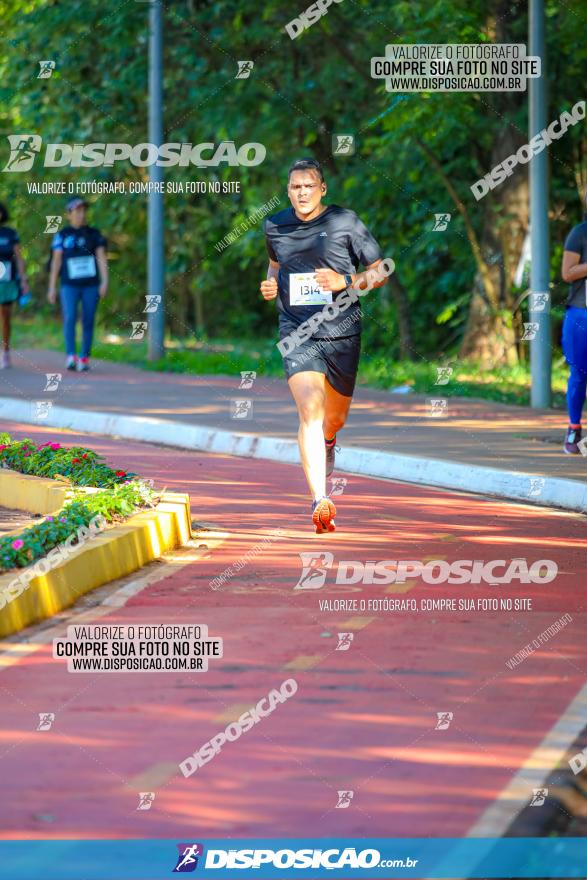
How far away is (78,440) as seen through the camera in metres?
16.3

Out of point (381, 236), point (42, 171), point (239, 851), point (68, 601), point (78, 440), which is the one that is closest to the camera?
point (239, 851)

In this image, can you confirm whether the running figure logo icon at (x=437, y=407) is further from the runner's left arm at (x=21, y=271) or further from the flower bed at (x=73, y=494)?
the runner's left arm at (x=21, y=271)

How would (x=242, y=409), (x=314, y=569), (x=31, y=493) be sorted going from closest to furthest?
1. (x=314, y=569)
2. (x=31, y=493)
3. (x=242, y=409)

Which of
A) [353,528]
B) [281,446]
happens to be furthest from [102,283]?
[353,528]

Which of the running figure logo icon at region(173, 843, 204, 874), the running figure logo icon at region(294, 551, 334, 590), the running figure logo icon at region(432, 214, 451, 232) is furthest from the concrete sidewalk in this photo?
the running figure logo icon at region(173, 843, 204, 874)

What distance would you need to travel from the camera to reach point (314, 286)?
33.2ft

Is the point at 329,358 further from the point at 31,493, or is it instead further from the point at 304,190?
the point at 31,493

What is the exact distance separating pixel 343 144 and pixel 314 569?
15.8 m

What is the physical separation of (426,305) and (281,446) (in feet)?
44.9

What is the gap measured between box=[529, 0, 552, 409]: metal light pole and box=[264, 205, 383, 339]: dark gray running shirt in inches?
279

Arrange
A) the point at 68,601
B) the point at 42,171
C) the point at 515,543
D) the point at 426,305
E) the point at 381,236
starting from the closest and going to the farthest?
the point at 68,601 → the point at 515,543 → the point at 381,236 → the point at 426,305 → the point at 42,171

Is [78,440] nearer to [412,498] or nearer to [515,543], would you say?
[412,498]

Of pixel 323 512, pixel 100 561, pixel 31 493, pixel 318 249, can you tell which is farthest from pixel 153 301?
pixel 100 561

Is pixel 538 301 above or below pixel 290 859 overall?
above
